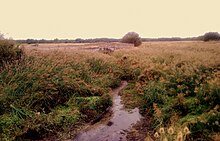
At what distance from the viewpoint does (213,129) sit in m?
6.35

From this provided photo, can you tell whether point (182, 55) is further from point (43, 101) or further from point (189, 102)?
point (43, 101)

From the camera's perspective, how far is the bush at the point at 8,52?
1141 cm

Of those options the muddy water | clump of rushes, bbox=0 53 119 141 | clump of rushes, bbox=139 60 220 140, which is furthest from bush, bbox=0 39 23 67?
clump of rushes, bbox=139 60 220 140

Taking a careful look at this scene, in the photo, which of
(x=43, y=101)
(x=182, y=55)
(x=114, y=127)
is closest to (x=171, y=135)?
(x=114, y=127)

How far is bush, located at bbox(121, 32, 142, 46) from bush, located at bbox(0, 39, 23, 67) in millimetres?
38620

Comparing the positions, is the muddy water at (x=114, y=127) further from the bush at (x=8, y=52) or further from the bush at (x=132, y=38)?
the bush at (x=132, y=38)

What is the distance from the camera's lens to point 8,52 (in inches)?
461

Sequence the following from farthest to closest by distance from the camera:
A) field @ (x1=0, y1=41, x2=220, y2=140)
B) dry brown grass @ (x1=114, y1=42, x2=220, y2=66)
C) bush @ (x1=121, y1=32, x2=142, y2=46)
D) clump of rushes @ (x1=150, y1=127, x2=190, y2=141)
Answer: bush @ (x1=121, y1=32, x2=142, y2=46), dry brown grass @ (x1=114, y1=42, x2=220, y2=66), field @ (x1=0, y1=41, x2=220, y2=140), clump of rushes @ (x1=150, y1=127, x2=190, y2=141)

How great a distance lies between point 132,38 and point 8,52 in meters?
40.1

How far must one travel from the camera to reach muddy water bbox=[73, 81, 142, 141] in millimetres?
7961

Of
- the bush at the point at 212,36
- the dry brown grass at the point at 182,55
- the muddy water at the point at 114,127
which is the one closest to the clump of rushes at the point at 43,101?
the muddy water at the point at 114,127

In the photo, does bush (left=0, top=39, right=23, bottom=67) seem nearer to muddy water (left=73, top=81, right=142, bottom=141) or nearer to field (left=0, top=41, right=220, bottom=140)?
field (left=0, top=41, right=220, bottom=140)

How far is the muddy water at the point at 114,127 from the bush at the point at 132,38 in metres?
39.7

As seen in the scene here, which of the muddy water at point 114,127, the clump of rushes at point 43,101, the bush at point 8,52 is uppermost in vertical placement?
the bush at point 8,52
